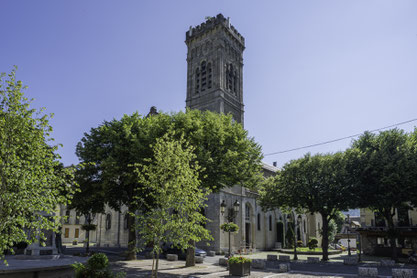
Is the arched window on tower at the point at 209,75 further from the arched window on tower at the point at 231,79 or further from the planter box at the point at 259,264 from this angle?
the planter box at the point at 259,264

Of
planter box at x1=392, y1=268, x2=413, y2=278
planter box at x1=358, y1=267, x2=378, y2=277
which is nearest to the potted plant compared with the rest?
planter box at x1=358, y1=267, x2=378, y2=277

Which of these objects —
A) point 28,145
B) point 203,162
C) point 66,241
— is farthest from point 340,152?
point 66,241

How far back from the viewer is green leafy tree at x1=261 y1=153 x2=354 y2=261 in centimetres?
2848

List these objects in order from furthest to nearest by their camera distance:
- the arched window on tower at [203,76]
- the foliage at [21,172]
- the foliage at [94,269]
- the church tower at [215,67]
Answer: the arched window on tower at [203,76] → the church tower at [215,67] → the foliage at [94,269] → the foliage at [21,172]

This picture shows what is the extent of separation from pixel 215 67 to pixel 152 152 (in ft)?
90.8

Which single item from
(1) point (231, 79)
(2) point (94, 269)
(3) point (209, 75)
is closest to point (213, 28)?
(3) point (209, 75)

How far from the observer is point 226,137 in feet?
→ 77.3

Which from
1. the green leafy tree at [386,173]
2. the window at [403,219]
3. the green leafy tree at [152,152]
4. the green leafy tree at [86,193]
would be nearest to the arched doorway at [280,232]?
the window at [403,219]

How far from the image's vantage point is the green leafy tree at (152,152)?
22.2 m

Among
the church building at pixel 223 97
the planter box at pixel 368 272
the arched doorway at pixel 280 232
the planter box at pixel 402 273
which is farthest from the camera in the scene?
the arched doorway at pixel 280 232

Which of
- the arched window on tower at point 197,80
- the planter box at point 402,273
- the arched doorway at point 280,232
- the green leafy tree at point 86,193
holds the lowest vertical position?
the arched doorway at point 280,232

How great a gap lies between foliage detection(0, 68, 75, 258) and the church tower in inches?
1400

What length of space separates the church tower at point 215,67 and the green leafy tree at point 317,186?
1659 centimetres

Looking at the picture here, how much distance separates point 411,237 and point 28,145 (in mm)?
40096
